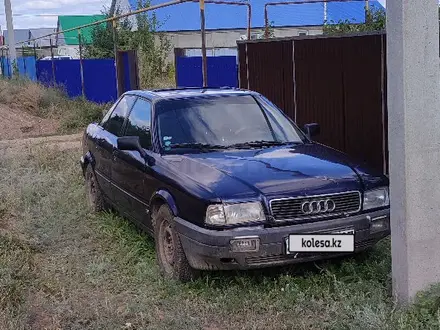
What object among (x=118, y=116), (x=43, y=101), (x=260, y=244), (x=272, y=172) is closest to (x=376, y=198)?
(x=272, y=172)

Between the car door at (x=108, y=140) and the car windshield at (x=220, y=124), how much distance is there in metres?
0.92

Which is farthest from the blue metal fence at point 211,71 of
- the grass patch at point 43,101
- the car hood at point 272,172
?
the car hood at point 272,172

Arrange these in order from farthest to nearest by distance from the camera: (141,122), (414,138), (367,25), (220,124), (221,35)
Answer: (221,35) → (367,25) → (141,122) → (220,124) → (414,138)

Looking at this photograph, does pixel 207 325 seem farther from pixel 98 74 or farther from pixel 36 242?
pixel 98 74

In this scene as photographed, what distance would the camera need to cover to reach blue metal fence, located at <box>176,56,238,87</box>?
1395cm

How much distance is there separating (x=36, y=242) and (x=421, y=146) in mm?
3865

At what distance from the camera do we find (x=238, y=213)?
491cm

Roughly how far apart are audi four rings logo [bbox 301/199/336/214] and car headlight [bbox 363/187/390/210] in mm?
325

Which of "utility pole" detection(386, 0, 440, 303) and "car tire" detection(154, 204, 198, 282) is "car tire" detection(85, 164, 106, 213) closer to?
"car tire" detection(154, 204, 198, 282)

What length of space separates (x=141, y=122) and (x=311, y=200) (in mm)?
2272

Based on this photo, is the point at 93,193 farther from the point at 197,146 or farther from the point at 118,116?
the point at 197,146

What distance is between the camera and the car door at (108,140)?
7.16 metres

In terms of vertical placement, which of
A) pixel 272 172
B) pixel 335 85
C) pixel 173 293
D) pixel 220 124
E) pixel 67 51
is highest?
pixel 67 51

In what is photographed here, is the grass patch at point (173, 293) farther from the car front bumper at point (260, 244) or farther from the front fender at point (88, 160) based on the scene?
the front fender at point (88, 160)
